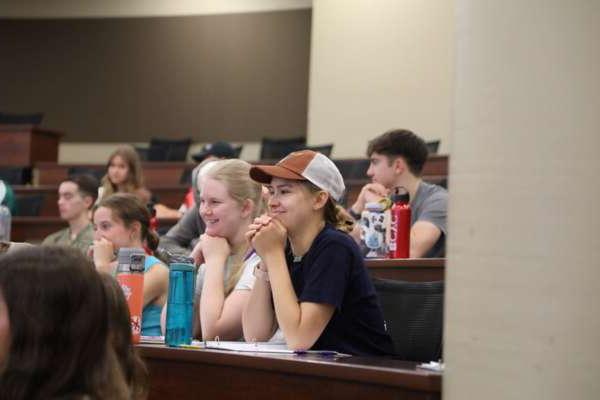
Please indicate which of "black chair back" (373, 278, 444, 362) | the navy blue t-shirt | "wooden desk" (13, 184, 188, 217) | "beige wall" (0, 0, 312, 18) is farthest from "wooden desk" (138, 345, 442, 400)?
"beige wall" (0, 0, 312, 18)

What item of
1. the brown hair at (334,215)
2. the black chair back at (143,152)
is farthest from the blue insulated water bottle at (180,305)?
the black chair back at (143,152)

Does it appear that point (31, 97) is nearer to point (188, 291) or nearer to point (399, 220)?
point (399, 220)

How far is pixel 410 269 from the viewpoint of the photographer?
340 cm

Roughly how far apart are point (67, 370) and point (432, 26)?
836 centimetres

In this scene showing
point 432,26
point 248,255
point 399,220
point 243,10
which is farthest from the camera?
point 243,10

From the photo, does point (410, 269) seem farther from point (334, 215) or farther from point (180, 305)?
point (180, 305)

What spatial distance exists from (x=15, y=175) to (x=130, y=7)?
354 centimetres

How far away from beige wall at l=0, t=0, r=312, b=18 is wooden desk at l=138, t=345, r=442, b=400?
9.38 m

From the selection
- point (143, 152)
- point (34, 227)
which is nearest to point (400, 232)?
point (34, 227)

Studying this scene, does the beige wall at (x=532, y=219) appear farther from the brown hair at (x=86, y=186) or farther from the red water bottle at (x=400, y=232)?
the brown hair at (x=86, y=186)

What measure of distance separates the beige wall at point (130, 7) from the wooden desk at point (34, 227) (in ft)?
15.9

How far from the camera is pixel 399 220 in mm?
3785

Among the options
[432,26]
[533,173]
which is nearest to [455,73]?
[533,173]

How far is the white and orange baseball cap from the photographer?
272 centimetres
